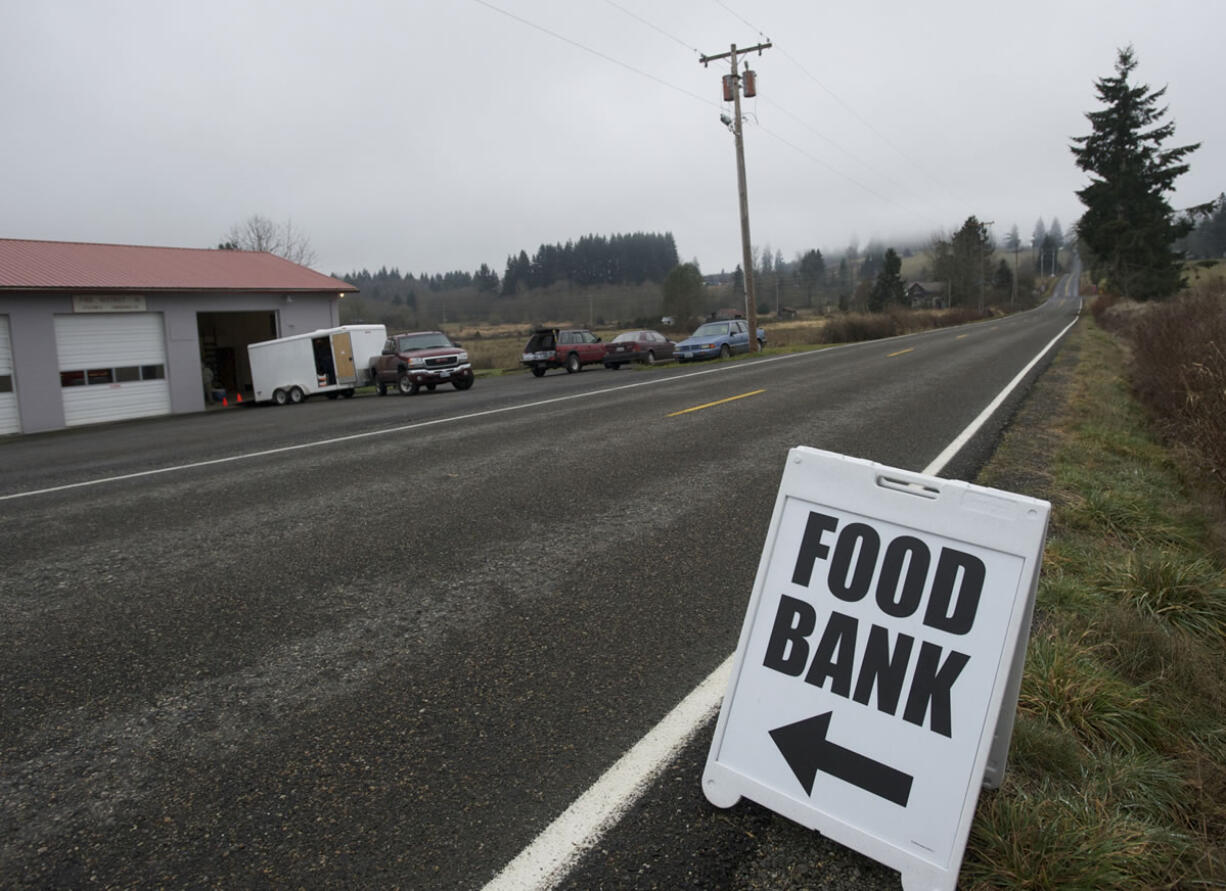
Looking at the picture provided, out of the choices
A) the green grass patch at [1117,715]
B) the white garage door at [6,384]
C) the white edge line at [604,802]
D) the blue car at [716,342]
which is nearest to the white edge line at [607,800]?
the white edge line at [604,802]

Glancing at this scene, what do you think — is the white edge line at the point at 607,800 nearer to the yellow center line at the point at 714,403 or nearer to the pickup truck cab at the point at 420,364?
the yellow center line at the point at 714,403

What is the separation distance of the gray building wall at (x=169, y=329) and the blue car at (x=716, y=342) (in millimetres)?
12914

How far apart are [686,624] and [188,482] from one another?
608 centimetres

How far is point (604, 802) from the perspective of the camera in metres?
2.45

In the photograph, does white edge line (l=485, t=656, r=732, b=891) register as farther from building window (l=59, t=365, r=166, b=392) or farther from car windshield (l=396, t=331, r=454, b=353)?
building window (l=59, t=365, r=166, b=392)

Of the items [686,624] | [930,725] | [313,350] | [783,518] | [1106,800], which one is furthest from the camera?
[313,350]

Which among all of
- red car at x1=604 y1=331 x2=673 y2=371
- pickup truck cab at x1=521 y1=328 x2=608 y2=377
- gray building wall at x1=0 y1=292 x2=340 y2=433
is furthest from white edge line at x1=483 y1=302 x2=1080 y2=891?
red car at x1=604 y1=331 x2=673 y2=371

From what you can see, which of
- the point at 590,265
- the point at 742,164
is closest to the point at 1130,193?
the point at 742,164

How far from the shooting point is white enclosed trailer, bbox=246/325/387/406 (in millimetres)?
24516

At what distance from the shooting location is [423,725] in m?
2.94

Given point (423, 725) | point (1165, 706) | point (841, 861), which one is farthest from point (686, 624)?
point (1165, 706)

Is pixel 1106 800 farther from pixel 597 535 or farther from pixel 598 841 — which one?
pixel 597 535

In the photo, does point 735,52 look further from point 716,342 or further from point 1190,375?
point 1190,375

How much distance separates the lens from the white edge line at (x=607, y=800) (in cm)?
215
